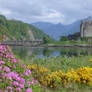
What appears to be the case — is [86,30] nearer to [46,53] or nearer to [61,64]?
[46,53]

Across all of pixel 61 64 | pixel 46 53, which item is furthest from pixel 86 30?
pixel 61 64

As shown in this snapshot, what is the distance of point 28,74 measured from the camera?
6.86m

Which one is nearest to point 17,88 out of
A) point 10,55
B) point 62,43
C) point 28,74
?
point 28,74

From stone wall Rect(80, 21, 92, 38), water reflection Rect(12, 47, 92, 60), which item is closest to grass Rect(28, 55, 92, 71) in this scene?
water reflection Rect(12, 47, 92, 60)

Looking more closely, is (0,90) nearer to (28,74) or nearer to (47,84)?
(28,74)

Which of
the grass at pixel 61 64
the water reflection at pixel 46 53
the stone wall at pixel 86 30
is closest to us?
the grass at pixel 61 64

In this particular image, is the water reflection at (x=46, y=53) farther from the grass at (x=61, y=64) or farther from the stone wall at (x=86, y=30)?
the stone wall at (x=86, y=30)

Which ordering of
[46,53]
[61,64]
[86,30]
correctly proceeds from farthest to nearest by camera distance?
[86,30] → [46,53] → [61,64]

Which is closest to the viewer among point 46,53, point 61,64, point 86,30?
point 61,64

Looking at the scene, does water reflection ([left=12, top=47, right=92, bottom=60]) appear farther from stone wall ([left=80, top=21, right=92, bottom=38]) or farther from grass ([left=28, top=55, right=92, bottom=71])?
stone wall ([left=80, top=21, right=92, bottom=38])

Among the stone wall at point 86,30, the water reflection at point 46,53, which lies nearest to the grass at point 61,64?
the water reflection at point 46,53

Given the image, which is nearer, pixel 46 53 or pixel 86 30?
pixel 46 53

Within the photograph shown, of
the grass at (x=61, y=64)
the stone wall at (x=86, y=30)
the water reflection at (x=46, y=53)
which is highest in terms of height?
the stone wall at (x=86, y=30)

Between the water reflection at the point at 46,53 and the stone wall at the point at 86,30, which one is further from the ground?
the stone wall at the point at 86,30
